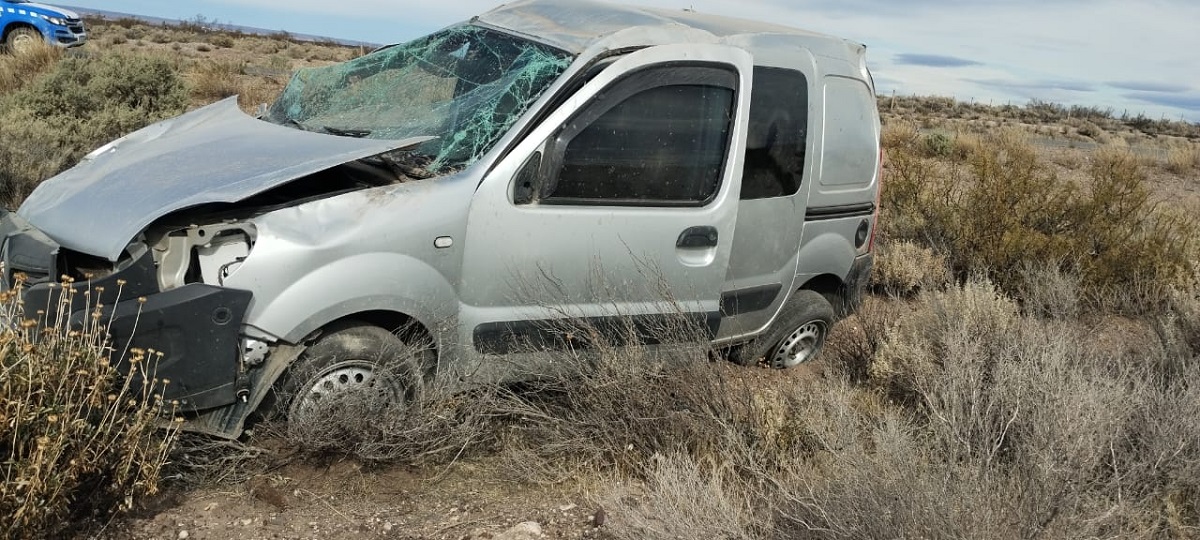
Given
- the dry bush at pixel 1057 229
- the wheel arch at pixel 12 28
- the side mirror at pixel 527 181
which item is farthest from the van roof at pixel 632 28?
the wheel arch at pixel 12 28

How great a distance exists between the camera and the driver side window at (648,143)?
13.3 feet

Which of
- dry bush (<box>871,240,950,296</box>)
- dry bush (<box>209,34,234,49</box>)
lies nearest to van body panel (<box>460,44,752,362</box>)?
dry bush (<box>871,240,950,296</box>)

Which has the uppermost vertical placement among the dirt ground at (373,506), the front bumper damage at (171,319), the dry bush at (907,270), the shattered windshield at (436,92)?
the shattered windshield at (436,92)

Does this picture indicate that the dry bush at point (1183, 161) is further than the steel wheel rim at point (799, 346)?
Yes

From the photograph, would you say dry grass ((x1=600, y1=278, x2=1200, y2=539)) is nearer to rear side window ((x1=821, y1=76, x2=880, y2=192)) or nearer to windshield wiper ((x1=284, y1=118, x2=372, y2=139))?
rear side window ((x1=821, y1=76, x2=880, y2=192))

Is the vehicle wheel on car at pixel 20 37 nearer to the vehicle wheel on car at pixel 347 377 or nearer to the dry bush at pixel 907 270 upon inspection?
the dry bush at pixel 907 270

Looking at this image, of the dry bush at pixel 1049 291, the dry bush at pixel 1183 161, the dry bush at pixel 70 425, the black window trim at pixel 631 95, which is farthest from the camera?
the dry bush at pixel 1183 161

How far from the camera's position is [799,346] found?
561cm

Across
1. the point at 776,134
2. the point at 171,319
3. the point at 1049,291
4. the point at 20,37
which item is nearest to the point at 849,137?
the point at 776,134

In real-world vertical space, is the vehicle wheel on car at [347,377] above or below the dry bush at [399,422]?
above

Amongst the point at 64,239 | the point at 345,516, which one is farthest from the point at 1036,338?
the point at 64,239

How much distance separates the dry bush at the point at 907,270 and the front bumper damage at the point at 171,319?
5.61 metres

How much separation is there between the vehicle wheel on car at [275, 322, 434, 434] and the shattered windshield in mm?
782

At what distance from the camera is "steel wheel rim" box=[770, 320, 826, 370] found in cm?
548
